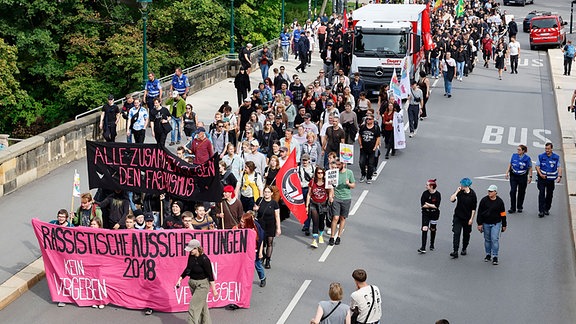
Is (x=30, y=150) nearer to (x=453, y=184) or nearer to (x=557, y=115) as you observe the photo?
(x=453, y=184)

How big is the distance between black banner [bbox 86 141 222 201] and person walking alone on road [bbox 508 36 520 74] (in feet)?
89.2

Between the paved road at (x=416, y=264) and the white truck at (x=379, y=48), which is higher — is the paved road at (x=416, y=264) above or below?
below

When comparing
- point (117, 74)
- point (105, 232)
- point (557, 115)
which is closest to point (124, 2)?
point (117, 74)

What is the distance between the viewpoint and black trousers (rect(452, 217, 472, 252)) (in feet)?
58.0

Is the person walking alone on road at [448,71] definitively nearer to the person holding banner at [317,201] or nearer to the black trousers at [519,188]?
the black trousers at [519,188]

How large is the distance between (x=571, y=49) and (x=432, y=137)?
53.4 feet

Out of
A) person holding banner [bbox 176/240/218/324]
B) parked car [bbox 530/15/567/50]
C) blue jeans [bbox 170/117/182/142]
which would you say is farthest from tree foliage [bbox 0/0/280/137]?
person holding banner [bbox 176/240/218/324]

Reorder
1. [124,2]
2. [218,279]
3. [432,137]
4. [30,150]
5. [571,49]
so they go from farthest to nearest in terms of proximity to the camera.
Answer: [124,2]
[571,49]
[432,137]
[30,150]
[218,279]

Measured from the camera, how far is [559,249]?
18500mm

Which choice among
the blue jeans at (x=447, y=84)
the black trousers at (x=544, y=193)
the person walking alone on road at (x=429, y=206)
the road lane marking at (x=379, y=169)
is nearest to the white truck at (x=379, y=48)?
the blue jeans at (x=447, y=84)

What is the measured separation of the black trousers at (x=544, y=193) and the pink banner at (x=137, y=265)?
7410mm

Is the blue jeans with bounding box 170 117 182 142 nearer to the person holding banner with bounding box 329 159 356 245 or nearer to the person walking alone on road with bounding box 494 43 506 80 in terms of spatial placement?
the person holding banner with bounding box 329 159 356 245

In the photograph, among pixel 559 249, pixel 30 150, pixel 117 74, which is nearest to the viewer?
pixel 559 249

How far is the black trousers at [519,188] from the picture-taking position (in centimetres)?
2050
